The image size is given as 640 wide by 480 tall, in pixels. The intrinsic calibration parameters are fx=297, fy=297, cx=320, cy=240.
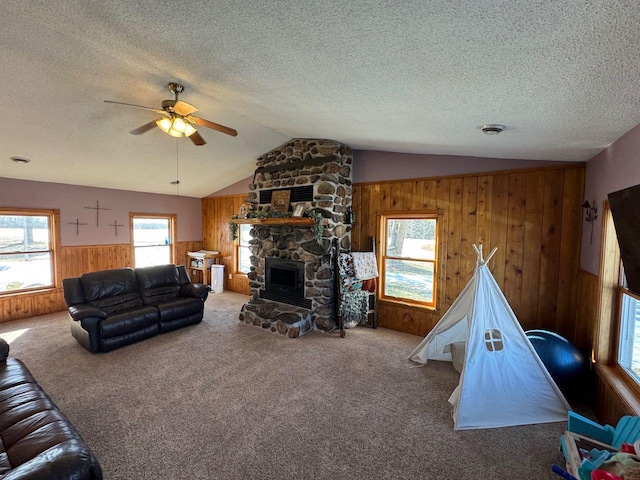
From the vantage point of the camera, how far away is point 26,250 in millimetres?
5297

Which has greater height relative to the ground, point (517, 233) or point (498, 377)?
point (517, 233)

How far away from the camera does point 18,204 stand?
5.11 metres

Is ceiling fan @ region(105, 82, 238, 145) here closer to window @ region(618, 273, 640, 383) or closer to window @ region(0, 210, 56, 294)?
window @ region(618, 273, 640, 383)

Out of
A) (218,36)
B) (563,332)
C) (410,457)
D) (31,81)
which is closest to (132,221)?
(31,81)

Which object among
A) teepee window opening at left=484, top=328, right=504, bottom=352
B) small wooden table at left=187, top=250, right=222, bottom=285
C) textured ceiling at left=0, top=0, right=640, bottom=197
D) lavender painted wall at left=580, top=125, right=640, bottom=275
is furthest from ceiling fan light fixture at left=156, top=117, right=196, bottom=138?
small wooden table at left=187, top=250, right=222, bottom=285

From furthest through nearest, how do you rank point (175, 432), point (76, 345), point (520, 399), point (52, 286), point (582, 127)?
point (52, 286) < point (76, 345) < point (520, 399) < point (175, 432) < point (582, 127)

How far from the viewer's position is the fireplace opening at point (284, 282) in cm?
497

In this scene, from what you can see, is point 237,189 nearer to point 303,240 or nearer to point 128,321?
point 303,240

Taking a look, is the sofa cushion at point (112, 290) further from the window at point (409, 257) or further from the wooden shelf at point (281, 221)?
the window at point (409, 257)

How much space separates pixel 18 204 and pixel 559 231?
8.18 m

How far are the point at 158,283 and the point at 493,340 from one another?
15.9ft

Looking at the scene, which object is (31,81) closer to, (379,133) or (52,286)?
(379,133)

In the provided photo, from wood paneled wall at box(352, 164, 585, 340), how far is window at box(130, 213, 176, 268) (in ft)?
18.5

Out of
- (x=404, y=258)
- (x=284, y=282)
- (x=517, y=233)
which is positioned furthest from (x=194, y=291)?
(x=517, y=233)
